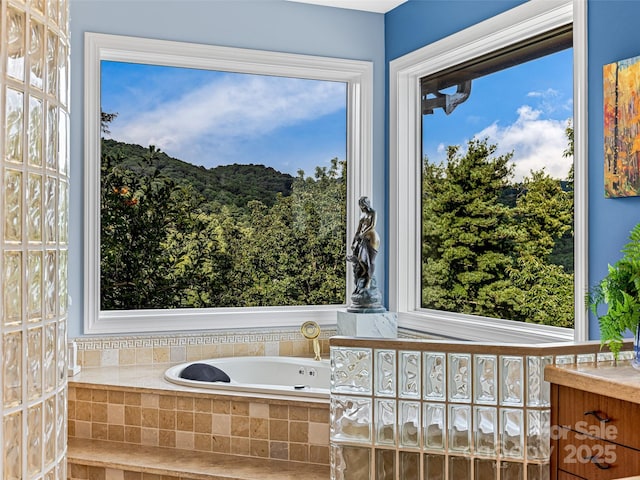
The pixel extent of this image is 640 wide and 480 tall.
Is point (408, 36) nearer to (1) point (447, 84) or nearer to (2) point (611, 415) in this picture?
(1) point (447, 84)

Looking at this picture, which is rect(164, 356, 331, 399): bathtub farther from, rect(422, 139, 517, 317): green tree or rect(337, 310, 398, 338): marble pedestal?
rect(422, 139, 517, 317): green tree

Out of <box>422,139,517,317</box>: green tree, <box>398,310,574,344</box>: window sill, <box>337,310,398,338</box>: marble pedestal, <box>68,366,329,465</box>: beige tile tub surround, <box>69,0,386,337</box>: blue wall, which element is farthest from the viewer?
<box>337,310,398,338</box>: marble pedestal

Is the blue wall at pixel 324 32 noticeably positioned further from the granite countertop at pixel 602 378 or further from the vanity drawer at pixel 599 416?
the vanity drawer at pixel 599 416

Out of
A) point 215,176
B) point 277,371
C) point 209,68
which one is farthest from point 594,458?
point 209,68

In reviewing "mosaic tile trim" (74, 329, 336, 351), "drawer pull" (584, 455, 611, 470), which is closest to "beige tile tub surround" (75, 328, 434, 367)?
"mosaic tile trim" (74, 329, 336, 351)

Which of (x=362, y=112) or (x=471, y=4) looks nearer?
(x=471, y=4)

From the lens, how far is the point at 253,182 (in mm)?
4613

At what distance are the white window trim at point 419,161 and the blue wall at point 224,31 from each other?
176 mm

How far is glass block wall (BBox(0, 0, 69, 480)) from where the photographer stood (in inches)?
50.4

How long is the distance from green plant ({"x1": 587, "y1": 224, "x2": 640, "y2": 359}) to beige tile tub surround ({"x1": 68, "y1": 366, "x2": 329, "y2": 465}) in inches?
52.7

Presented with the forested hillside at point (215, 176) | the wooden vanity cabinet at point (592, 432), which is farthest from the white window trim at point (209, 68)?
the wooden vanity cabinet at point (592, 432)

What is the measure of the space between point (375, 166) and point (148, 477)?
2465 mm

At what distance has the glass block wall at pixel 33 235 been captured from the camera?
4.20 feet

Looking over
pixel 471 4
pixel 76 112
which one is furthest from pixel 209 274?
pixel 471 4
